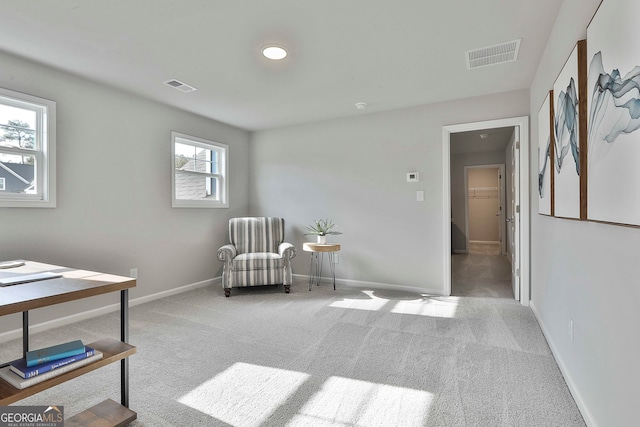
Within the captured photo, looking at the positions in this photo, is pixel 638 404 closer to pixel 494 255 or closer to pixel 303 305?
pixel 303 305

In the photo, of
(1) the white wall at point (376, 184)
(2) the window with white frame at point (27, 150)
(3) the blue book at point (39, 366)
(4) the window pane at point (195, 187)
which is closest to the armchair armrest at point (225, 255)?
(4) the window pane at point (195, 187)

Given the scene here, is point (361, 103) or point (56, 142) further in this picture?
point (361, 103)

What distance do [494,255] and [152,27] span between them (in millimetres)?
7153

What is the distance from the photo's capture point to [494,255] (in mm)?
6930

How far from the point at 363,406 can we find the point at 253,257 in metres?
2.55

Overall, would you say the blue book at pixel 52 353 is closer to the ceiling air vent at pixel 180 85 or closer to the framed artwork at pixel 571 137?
the framed artwork at pixel 571 137

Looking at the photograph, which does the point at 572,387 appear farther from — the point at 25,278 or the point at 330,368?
the point at 25,278

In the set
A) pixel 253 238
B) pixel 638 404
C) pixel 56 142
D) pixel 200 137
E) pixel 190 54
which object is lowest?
pixel 638 404

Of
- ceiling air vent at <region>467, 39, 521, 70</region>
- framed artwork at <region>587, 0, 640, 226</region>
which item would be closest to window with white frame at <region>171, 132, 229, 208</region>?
ceiling air vent at <region>467, 39, 521, 70</region>

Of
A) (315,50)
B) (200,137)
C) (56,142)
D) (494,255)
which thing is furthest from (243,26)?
(494,255)

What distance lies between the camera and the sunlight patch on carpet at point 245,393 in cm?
164

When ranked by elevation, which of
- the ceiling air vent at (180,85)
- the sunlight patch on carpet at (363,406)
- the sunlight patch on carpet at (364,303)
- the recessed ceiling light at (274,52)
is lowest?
the sunlight patch on carpet at (363,406)

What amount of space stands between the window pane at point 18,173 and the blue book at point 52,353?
6.48ft

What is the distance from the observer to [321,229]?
4223 millimetres
